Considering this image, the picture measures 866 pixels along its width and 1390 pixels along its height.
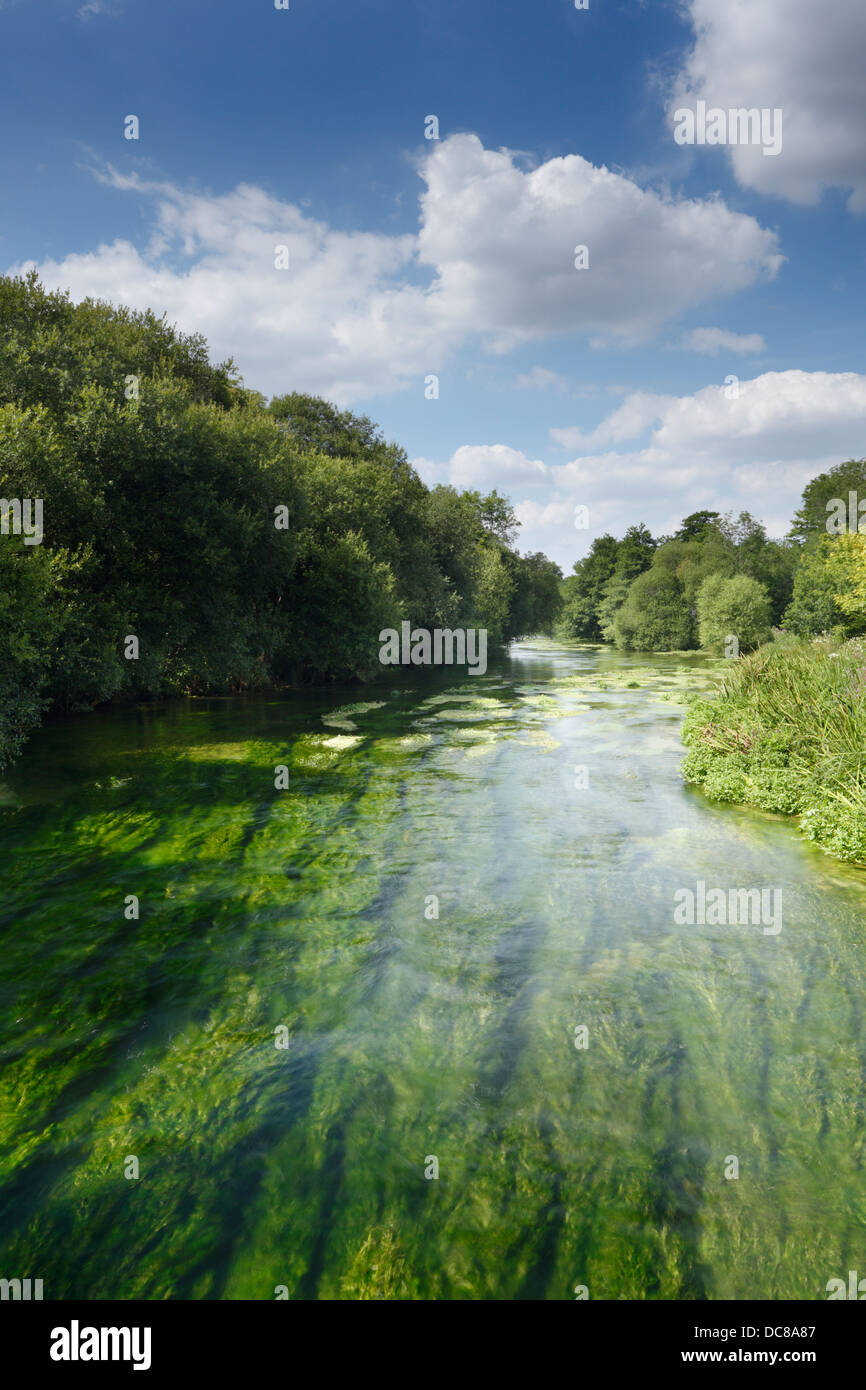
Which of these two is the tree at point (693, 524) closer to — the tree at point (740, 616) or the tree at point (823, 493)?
the tree at point (823, 493)

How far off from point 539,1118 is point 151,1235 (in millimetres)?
3134

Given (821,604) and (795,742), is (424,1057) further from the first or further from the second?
(821,604)

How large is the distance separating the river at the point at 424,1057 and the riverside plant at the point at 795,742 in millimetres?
768

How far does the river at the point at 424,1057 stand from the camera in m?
4.88

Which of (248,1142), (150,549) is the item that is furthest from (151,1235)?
(150,549)

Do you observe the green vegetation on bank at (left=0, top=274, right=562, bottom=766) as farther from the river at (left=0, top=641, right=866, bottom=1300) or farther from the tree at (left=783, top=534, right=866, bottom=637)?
the tree at (left=783, top=534, right=866, bottom=637)

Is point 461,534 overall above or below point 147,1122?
above

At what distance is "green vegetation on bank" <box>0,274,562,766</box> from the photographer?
879 inches

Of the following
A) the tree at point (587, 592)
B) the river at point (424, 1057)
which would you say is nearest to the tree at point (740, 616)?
the tree at point (587, 592)

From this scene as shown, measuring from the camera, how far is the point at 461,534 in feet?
196

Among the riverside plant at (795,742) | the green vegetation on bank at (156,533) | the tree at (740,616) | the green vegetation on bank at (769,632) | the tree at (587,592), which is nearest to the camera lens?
the riverside plant at (795,742)
